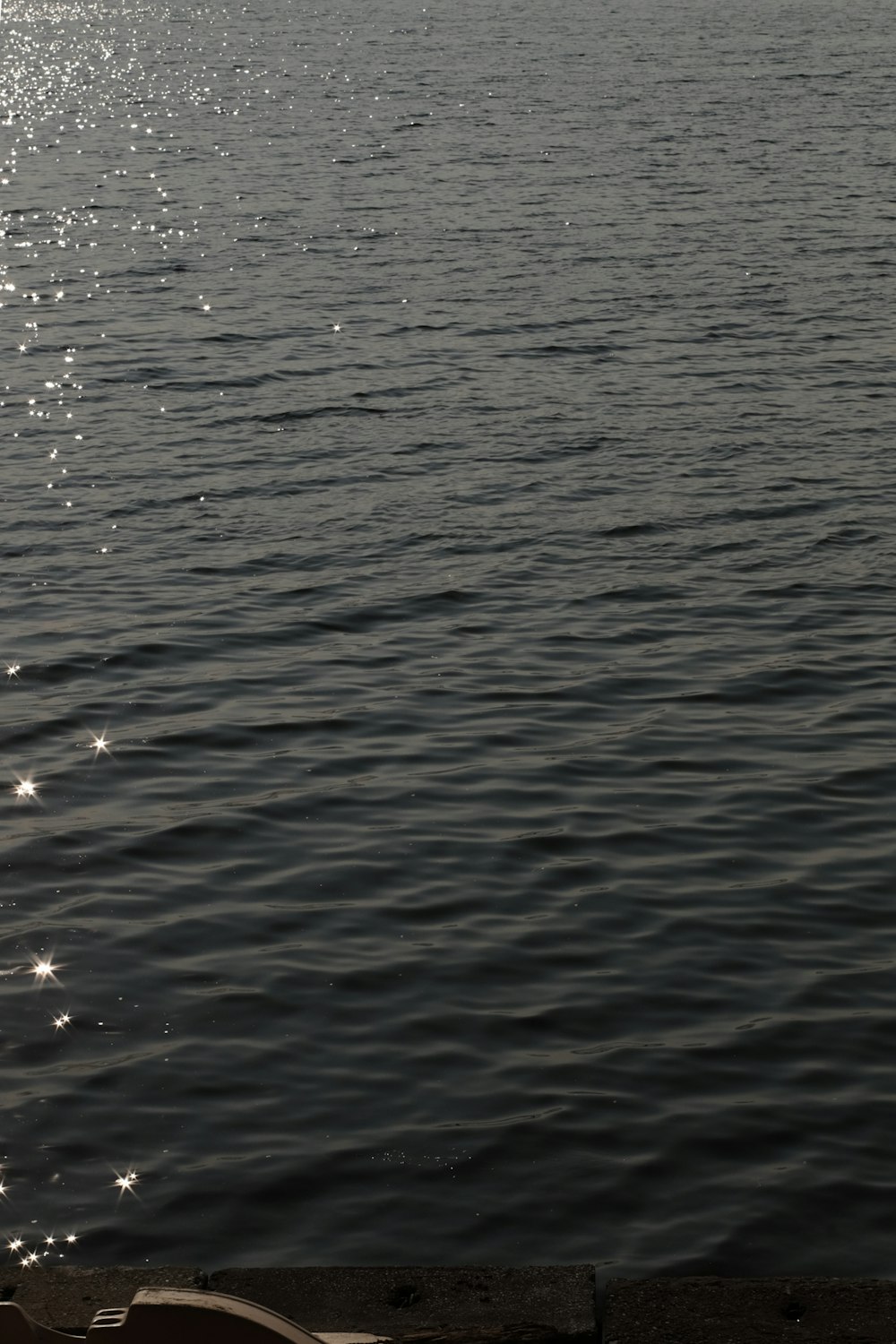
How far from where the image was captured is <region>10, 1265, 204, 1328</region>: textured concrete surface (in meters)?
5.75

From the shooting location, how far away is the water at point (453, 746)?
7910 mm

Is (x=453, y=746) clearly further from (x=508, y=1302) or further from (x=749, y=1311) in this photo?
(x=749, y=1311)

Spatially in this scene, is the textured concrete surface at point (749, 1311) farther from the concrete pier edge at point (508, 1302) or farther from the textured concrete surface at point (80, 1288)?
the textured concrete surface at point (80, 1288)

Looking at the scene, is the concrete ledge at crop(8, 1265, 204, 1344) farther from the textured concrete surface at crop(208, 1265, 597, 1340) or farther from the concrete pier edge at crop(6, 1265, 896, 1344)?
the textured concrete surface at crop(208, 1265, 597, 1340)

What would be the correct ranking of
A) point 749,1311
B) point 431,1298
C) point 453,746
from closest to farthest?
point 749,1311, point 431,1298, point 453,746

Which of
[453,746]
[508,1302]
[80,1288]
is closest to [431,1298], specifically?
[508,1302]

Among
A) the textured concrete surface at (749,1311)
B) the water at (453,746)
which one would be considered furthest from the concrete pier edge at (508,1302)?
the water at (453,746)

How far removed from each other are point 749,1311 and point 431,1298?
106cm

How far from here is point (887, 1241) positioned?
23.9ft

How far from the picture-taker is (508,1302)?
18.9 ft

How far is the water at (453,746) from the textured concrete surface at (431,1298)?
4.32ft

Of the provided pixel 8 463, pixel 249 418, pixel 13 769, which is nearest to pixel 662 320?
pixel 249 418

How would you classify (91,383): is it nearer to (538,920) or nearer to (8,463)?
(8,463)

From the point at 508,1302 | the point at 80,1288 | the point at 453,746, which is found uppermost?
the point at 453,746
